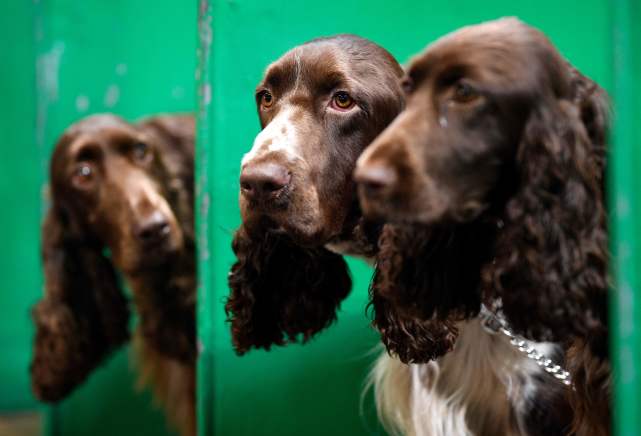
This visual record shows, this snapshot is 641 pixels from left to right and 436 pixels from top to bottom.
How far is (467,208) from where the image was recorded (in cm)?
137

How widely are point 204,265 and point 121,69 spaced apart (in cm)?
121

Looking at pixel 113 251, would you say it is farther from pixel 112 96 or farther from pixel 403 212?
pixel 403 212

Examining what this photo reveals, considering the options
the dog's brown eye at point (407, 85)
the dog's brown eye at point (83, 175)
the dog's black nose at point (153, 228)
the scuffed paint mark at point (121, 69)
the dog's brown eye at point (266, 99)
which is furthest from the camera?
the scuffed paint mark at point (121, 69)

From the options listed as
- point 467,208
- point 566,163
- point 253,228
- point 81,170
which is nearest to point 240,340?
point 253,228

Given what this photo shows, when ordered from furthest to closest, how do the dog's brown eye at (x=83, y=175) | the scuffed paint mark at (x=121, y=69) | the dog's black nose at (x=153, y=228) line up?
the scuffed paint mark at (x=121, y=69)
the dog's brown eye at (x=83, y=175)
the dog's black nose at (x=153, y=228)

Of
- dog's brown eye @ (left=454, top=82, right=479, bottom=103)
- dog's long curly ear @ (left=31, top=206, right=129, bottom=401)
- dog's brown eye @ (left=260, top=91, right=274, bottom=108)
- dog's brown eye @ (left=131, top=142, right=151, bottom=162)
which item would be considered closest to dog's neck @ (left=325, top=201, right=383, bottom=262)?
dog's brown eye @ (left=260, top=91, right=274, bottom=108)

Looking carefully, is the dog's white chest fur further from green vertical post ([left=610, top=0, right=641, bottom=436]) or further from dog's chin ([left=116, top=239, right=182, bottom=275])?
dog's chin ([left=116, top=239, right=182, bottom=275])

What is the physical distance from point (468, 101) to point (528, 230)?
25 centimetres

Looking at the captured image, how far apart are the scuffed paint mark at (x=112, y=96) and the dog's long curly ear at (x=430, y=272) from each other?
5.96 ft

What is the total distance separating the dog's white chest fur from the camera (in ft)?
5.76

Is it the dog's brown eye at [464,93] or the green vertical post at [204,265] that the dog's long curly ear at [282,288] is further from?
the dog's brown eye at [464,93]

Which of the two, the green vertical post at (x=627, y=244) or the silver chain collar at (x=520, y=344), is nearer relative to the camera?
the green vertical post at (x=627, y=244)

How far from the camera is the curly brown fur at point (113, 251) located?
8.89 feet

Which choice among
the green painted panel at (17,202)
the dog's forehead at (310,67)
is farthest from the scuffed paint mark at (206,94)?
the green painted panel at (17,202)
